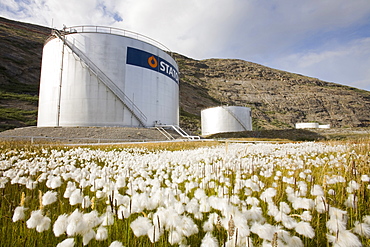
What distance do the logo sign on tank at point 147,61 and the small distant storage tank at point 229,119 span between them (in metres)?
18.1

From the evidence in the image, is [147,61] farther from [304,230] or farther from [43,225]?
[304,230]

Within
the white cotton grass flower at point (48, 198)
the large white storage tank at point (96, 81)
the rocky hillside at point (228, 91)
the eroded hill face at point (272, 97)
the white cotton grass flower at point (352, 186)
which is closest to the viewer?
the white cotton grass flower at point (48, 198)

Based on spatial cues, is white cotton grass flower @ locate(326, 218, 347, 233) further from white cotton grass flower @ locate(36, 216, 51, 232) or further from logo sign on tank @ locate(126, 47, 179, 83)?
logo sign on tank @ locate(126, 47, 179, 83)

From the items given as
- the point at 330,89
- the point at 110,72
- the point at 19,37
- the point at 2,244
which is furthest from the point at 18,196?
the point at 330,89

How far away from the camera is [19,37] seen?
2761 inches

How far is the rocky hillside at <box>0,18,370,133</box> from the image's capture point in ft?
175

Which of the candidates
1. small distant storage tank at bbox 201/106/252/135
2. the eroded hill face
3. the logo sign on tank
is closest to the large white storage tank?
the logo sign on tank

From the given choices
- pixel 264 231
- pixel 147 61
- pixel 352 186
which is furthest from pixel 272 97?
pixel 264 231

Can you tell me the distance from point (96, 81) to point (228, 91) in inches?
3724

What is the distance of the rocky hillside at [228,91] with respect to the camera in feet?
175

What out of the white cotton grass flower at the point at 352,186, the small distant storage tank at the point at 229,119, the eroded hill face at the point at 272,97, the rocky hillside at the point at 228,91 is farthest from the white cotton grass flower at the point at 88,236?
the eroded hill face at the point at 272,97

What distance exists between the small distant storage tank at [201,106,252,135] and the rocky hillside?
1981cm

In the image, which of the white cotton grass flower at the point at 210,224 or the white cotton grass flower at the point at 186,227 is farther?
the white cotton grass flower at the point at 210,224

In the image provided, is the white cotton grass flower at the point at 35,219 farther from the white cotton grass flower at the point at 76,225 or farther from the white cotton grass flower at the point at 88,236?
the white cotton grass flower at the point at 88,236
